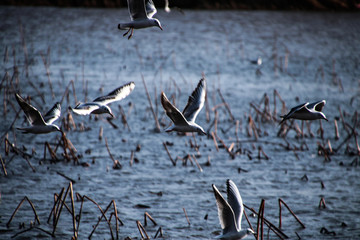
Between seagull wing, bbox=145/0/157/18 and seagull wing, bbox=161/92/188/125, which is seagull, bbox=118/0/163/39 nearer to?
seagull wing, bbox=145/0/157/18

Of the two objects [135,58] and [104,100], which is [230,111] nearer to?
[104,100]

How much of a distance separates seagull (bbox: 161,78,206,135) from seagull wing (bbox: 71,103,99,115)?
942 millimetres

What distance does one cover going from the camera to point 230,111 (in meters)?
14.4

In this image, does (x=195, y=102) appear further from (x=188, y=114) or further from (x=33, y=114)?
(x=33, y=114)

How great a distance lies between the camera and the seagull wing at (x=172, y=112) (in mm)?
6074

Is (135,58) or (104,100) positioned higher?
(104,100)

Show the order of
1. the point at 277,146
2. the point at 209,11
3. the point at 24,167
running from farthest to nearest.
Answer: the point at 209,11 → the point at 277,146 → the point at 24,167

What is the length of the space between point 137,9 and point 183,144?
5265 millimetres

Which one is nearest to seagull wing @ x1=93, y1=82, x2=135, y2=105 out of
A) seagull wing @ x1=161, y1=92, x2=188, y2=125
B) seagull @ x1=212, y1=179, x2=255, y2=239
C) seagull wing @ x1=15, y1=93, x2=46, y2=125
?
seagull wing @ x1=15, y1=93, x2=46, y2=125

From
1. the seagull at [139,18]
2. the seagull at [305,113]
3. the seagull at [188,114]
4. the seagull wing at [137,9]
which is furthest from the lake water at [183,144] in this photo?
the seagull wing at [137,9]

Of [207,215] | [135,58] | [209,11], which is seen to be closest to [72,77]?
[135,58]

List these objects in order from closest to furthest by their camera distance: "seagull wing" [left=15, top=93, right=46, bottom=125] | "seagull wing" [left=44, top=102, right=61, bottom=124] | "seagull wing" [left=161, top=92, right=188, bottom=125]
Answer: "seagull wing" [left=161, top=92, right=188, bottom=125]
"seagull wing" [left=15, top=93, right=46, bottom=125]
"seagull wing" [left=44, top=102, right=61, bottom=124]

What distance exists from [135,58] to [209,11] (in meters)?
19.5

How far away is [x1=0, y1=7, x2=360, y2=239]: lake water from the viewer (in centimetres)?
827
